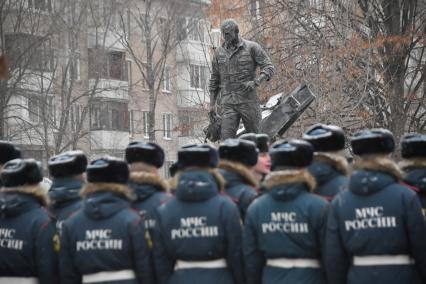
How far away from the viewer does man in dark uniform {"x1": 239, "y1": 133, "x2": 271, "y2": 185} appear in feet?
28.6

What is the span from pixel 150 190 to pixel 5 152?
260 centimetres

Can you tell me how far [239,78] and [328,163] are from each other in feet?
20.1

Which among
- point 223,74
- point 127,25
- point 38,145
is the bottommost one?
point 38,145

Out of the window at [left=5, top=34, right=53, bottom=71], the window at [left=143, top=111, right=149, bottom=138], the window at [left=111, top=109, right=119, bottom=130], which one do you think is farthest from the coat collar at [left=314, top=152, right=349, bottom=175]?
the window at [left=143, top=111, right=149, bottom=138]

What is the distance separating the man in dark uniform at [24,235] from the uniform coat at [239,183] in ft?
5.03

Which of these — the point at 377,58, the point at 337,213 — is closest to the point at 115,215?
the point at 337,213

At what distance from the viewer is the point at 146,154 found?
8.05 meters

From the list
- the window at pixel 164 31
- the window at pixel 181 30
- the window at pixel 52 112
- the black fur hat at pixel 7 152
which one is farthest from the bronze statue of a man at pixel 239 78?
the window at pixel 181 30

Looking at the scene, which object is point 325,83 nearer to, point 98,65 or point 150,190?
point 150,190

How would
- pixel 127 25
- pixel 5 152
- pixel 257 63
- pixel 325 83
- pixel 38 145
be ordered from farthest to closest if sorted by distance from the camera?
pixel 127 25 < pixel 38 145 < pixel 325 83 < pixel 257 63 < pixel 5 152

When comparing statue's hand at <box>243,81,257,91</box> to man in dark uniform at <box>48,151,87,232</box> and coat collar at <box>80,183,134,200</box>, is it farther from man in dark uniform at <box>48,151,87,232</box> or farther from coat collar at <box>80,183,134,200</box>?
coat collar at <box>80,183,134,200</box>

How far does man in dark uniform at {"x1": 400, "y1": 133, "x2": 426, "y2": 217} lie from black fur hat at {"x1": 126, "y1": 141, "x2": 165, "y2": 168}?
2064 millimetres

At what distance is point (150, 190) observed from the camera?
26.2ft

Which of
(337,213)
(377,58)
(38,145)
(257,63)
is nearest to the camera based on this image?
(337,213)
